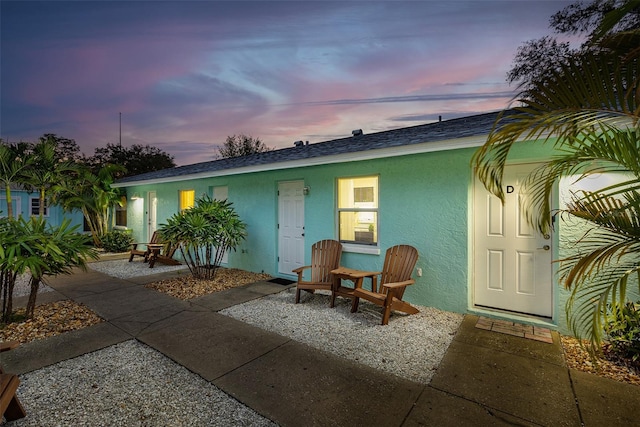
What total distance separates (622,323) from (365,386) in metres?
2.66

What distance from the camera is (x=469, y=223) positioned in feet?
13.1

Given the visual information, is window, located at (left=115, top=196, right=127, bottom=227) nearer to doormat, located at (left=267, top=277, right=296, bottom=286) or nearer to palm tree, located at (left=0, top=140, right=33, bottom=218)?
palm tree, located at (left=0, top=140, right=33, bottom=218)

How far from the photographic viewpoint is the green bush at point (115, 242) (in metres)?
10.2

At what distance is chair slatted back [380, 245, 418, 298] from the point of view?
411 cm

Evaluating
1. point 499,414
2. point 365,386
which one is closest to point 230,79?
point 365,386

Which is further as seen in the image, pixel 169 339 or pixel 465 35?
pixel 465 35

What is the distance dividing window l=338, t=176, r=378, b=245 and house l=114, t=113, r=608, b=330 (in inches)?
0.7

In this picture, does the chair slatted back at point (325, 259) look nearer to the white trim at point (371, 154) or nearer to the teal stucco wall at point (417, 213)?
the teal stucco wall at point (417, 213)

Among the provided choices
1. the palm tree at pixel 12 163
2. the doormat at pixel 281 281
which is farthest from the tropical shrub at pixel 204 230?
the palm tree at pixel 12 163

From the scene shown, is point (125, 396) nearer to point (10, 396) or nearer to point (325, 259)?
point (10, 396)

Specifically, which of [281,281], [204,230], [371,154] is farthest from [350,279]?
[204,230]

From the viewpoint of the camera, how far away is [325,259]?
16.3ft

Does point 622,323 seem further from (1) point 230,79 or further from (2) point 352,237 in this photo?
(1) point 230,79

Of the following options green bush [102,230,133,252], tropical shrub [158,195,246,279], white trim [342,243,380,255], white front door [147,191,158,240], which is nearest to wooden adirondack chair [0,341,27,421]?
tropical shrub [158,195,246,279]
